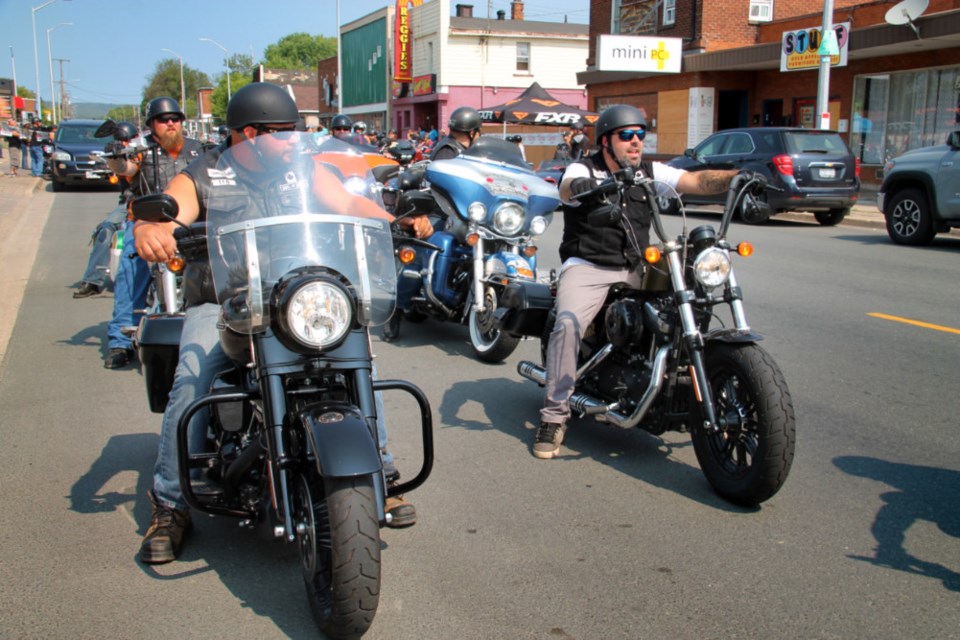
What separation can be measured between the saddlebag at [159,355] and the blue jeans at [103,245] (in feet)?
14.9

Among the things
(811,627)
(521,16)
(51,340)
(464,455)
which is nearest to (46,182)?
(51,340)

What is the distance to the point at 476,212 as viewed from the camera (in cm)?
737

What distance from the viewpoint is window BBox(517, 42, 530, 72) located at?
51.4 m

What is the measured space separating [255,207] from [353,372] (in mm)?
773

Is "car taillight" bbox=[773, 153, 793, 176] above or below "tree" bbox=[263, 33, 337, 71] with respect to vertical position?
below

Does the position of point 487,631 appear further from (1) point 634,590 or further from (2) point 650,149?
(2) point 650,149

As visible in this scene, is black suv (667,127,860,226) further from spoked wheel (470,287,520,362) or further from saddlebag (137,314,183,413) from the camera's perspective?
saddlebag (137,314,183,413)

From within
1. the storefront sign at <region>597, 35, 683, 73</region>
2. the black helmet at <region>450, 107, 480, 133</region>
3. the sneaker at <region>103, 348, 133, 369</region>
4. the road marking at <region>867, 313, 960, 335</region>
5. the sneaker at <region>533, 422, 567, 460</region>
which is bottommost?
the sneaker at <region>103, 348, 133, 369</region>

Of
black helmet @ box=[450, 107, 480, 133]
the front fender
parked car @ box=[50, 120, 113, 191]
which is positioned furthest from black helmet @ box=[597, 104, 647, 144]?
parked car @ box=[50, 120, 113, 191]

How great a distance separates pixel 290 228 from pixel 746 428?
228 centimetres

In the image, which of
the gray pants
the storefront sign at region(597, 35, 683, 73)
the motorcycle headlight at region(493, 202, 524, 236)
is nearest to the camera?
the gray pants

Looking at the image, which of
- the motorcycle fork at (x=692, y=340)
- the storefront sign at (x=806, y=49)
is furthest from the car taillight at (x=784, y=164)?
the motorcycle fork at (x=692, y=340)

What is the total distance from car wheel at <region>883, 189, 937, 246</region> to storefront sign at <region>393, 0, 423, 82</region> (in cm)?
4285

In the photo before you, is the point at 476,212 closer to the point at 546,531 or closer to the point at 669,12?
the point at 546,531
